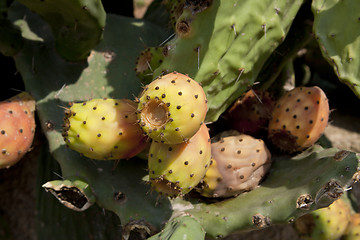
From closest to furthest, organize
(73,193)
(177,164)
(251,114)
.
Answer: (177,164) → (73,193) → (251,114)

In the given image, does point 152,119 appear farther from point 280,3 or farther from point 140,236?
point 280,3

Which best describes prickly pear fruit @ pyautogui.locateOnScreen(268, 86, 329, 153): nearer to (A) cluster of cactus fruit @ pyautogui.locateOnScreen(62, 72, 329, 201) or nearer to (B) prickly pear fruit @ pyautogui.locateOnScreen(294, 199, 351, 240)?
(A) cluster of cactus fruit @ pyautogui.locateOnScreen(62, 72, 329, 201)

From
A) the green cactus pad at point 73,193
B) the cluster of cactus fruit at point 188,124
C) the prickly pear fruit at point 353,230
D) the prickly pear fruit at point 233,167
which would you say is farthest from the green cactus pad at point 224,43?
the prickly pear fruit at point 353,230

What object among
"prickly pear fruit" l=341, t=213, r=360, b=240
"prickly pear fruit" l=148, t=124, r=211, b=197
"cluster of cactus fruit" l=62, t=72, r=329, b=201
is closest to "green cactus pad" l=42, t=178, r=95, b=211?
"cluster of cactus fruit" l=62, t=72, r=329, b=201

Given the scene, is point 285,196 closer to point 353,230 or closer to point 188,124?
point 188,124

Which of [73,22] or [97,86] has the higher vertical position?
[73,22]

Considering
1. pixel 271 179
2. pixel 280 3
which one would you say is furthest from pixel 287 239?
pixel 280 3

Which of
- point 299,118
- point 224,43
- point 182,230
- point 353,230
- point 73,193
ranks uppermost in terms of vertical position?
point 224,43

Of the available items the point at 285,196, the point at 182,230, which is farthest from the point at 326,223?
the point at 182,230
